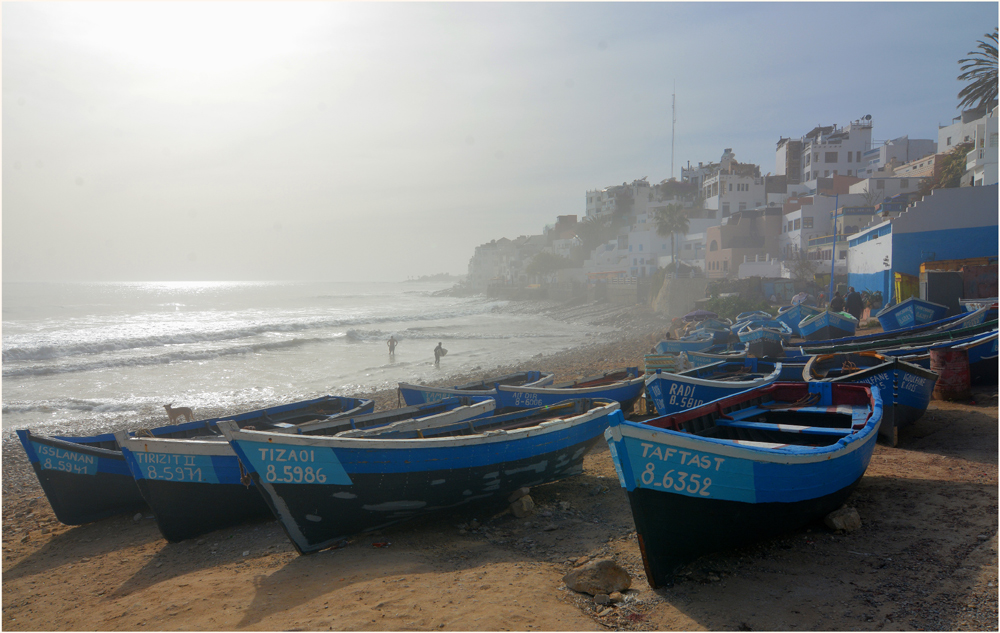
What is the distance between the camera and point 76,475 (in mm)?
9359

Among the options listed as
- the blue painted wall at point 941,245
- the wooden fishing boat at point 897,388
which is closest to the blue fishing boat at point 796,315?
the blue painted wall at point 941,245

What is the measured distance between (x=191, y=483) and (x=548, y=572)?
215 inches

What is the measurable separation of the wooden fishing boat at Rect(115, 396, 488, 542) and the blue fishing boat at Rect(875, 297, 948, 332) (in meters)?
17.7

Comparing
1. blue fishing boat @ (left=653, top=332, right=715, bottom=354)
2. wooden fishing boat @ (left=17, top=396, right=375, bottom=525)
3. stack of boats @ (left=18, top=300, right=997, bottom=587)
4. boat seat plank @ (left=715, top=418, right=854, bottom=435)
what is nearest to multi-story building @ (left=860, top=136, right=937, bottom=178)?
blue fishing boat @ (left=653, top=332, right=715, bottom=354)

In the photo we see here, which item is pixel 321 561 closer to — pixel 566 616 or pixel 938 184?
pixel 566 616

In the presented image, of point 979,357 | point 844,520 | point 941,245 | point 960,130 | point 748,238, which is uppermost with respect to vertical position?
point 960,130

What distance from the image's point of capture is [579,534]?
268 inches

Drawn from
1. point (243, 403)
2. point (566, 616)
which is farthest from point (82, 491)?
point (243, 403)

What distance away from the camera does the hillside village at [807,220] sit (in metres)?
24.0

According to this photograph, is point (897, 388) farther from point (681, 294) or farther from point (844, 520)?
point (681, 294)

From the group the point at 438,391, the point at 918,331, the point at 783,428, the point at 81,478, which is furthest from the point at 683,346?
the point at 81,478

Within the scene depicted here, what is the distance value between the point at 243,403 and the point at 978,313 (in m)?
24.3

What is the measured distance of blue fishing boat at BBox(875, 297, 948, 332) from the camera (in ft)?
60.3

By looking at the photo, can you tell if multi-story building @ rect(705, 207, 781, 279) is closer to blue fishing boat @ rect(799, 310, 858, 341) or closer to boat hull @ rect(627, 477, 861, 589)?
blue fishing boat @ rect(799, 310, 858, 341)
